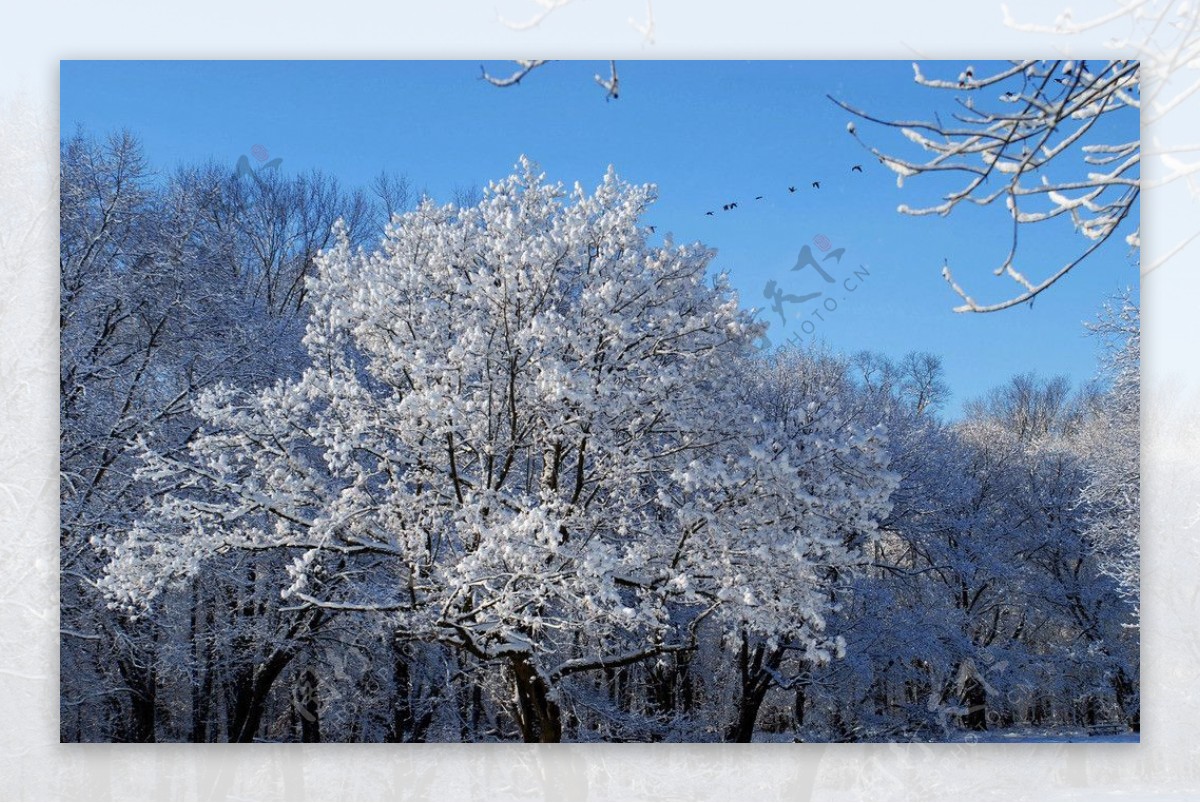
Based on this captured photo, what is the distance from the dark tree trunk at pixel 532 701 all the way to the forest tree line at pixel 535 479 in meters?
0.02


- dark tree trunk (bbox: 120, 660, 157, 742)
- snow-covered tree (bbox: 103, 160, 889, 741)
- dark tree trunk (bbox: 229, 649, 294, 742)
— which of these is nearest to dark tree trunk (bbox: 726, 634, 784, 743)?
snow-covered tree (bbox: 103, 160, 889, 741)

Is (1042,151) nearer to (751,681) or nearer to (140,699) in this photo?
(751,681)

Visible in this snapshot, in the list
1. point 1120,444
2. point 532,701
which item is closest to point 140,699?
point 532,701

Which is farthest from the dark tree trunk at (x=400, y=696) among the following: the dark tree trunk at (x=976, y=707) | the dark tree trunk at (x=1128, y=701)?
the dark tree trunk at (x=1128, y=701)

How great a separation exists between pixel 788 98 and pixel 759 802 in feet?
9.19

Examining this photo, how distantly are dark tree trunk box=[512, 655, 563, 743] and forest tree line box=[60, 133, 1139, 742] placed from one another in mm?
15

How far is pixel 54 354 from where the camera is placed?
4383 millimetres

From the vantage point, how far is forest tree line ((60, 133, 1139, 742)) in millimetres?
4504

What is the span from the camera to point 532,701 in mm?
4961

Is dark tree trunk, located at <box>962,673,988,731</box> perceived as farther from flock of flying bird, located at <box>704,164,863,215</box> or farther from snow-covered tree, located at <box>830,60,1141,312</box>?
flock of flying bird, located at <box>704,164,863,215</box>

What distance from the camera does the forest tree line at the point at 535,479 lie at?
14.8 ft

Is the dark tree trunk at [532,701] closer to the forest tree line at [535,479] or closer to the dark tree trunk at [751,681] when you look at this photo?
the forest tree line at [535,479]
